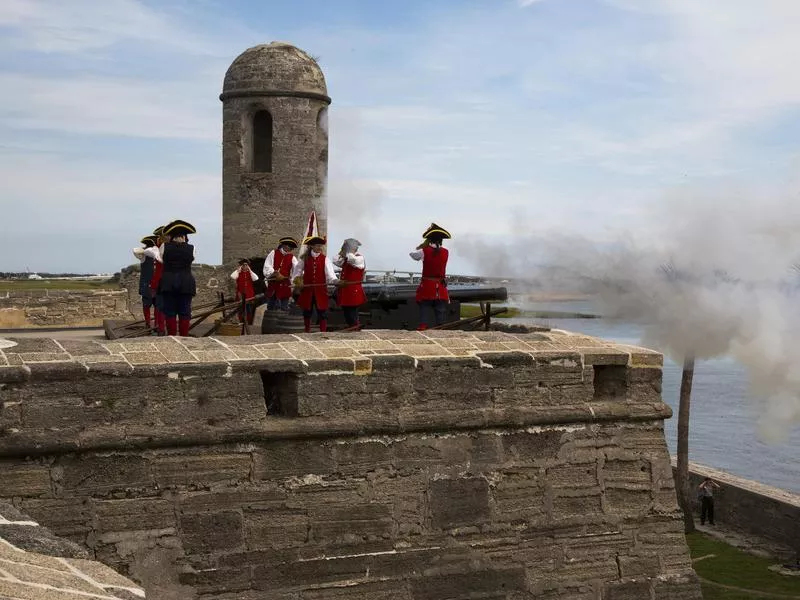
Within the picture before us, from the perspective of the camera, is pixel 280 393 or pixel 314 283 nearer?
pixel 280 393

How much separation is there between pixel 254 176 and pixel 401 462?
50.1 ft

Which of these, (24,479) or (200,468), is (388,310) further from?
(24,479)

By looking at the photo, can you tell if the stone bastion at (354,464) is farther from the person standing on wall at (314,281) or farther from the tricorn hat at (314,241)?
the tricorn hat at (314,241)

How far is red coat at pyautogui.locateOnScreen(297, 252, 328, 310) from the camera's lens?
11.2 metres

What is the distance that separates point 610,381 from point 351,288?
3.24 m

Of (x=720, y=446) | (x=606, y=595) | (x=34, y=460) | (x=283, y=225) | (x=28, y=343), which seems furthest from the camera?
(x=720, y=446)

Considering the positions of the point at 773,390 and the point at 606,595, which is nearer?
the point at 606,595

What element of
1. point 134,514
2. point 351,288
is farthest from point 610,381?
point 134,514

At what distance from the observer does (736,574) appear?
1919 centimetres

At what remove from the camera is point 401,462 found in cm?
759

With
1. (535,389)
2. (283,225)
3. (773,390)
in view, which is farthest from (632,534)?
(283,225)

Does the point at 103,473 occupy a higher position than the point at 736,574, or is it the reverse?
the point at 103,473

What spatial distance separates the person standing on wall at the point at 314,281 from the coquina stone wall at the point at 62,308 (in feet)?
30.1

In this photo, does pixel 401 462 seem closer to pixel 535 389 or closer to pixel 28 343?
pixel 535 389
